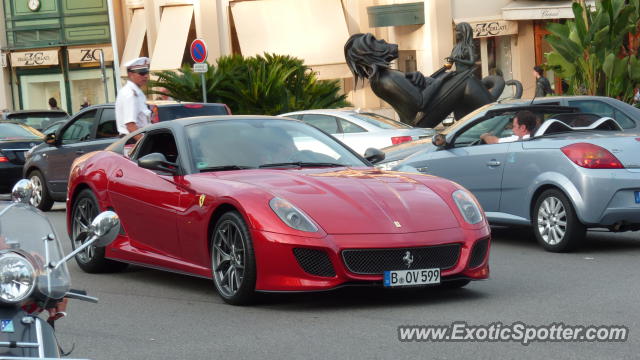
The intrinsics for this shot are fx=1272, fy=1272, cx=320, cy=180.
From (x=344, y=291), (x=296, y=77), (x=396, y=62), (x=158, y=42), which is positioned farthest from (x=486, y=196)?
(x=158, y=42)

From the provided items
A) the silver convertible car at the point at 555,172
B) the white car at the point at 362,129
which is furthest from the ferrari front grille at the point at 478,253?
the white car at the point at 362,129

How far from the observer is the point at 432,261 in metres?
8.54

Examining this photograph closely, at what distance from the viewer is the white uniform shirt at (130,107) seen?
13.6 metres

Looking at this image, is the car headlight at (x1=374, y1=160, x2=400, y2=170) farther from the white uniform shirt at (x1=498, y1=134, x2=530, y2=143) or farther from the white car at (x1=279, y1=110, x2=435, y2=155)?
the white car at (x1=279, y1=110, x2=435, y2=155)

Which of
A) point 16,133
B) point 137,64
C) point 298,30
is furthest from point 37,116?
point 137,64

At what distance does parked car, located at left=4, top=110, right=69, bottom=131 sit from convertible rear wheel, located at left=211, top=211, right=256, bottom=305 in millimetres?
21915

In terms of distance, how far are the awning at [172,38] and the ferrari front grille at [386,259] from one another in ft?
122

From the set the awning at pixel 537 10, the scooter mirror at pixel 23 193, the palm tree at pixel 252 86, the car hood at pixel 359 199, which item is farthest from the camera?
the awning at pixel 537 10

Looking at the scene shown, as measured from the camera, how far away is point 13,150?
22297 mm

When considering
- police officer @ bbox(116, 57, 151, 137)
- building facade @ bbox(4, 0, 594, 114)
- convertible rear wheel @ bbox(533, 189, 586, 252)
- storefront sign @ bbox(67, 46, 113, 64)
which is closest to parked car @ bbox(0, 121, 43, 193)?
police officer @ bbox(116, 57, 151, 137)

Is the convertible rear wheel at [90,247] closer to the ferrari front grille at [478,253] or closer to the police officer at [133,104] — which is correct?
the police officer at [133,104]

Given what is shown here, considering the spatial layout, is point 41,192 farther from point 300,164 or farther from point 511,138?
point 300,164

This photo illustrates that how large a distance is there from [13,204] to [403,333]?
3087 mm

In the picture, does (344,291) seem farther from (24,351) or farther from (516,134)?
(24,351)
